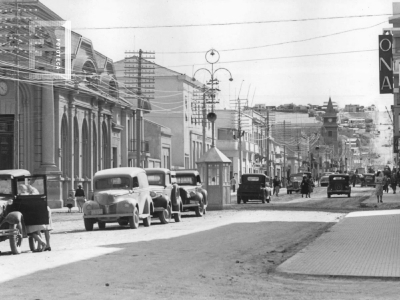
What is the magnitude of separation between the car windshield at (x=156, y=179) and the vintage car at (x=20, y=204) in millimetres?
15223

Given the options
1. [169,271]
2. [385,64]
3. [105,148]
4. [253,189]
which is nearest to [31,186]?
[169,271]

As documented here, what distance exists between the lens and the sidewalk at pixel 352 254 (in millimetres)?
16156

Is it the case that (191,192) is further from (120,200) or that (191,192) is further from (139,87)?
(139,87)

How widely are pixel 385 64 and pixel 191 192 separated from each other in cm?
A: 2266

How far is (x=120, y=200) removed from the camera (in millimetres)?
31000

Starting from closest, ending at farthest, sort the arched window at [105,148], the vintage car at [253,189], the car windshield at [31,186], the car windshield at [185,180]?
the car windshield at [31,186]
the car windshield at [185,180]
the vintage car at [253,189]
the arched window at [105,148]

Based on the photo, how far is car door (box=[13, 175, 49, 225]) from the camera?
822 inches

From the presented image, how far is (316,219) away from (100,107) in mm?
31631

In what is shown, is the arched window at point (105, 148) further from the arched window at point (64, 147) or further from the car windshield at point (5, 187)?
the car windshield at point (5, 187)

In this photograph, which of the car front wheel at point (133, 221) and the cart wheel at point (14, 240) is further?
the car front wheel at point (133, 221)

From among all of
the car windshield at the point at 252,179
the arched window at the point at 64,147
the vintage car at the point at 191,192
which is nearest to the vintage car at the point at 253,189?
the car windshield at the point at 252,179

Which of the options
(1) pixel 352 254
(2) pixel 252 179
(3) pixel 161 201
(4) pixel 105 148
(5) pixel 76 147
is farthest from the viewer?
(4) pixel 105 148

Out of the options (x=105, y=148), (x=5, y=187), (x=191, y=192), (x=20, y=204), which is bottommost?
(x=20, y=204)

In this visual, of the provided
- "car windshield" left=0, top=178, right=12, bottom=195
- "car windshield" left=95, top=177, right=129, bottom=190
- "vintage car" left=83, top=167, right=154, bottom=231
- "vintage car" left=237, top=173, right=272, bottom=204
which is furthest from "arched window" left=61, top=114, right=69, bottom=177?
"car windshield" left=0, top=178, right=12, bottom=195
